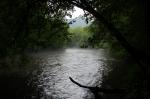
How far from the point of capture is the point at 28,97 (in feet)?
84.3

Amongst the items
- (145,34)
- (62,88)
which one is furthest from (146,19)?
(62,88)

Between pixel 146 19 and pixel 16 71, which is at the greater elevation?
pixel 146 19

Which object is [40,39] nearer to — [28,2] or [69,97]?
[28,2]

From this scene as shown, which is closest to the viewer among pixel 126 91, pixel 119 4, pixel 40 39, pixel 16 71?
pixel 119 4

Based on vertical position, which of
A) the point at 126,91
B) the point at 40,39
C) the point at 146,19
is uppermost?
the point at 146,19

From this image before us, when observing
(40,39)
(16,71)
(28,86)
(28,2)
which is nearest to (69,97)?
(28,86)

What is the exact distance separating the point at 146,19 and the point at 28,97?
16.6m

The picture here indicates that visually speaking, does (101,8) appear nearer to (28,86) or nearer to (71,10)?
(71,10)

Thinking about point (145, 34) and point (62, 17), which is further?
point (62, 17)

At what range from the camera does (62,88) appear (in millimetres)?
31328

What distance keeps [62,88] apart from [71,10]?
17684 mm

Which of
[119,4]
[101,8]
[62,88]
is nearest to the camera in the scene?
[119,4]

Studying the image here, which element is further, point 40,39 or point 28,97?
point 28,97

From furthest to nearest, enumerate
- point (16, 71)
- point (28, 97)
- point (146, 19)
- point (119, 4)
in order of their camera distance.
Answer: point (16, 71) < point (28, 97) < point (119, 4) < point (146, 19)
